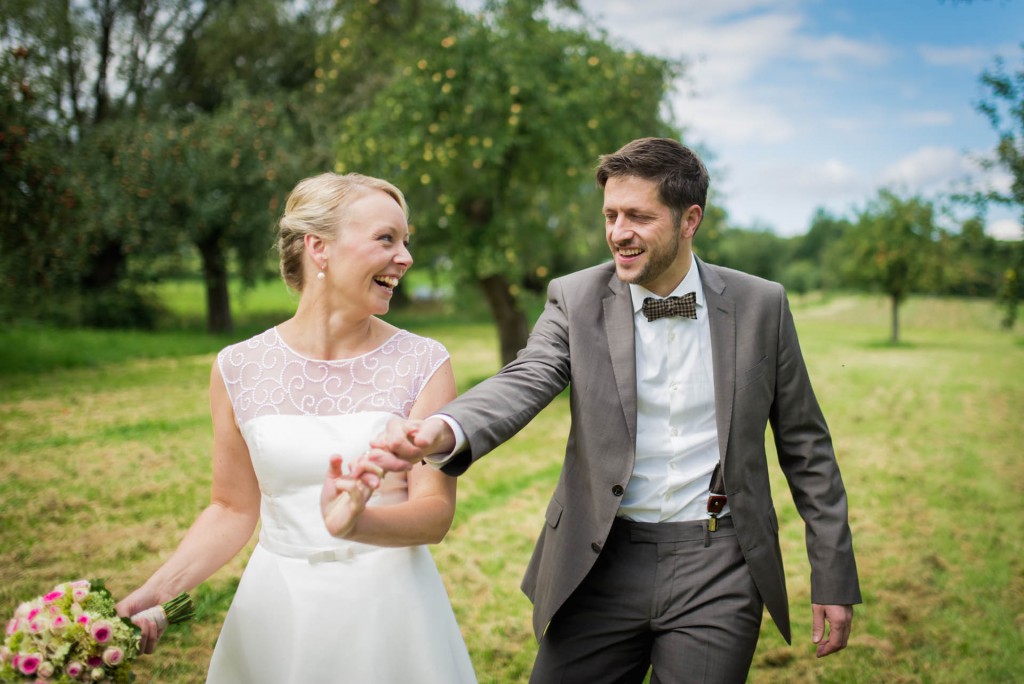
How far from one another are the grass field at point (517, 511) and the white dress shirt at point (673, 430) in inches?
93.1

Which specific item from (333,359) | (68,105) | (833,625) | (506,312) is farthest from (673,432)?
(68,105)

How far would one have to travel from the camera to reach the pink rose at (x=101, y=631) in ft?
6.97

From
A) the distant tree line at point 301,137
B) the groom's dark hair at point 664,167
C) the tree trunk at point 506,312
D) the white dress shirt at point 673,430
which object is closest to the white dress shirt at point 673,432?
the white dress shirt at point 673,430

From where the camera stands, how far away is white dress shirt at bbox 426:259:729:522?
2.75m

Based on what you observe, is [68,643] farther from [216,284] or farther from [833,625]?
[216,284]

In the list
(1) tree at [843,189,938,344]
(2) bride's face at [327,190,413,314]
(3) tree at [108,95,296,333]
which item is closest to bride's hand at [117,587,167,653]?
(2) bride's face at [327,190,413,314]

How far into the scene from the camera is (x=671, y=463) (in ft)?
9.04

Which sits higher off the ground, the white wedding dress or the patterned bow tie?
the patterned bow tie

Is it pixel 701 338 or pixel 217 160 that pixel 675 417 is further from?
pixel 217 160

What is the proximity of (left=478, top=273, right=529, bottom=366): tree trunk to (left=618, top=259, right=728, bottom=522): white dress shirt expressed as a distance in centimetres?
1028

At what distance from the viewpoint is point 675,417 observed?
2.77m

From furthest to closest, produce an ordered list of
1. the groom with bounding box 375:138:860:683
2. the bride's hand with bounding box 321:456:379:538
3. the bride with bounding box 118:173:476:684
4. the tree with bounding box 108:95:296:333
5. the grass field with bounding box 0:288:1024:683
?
the tree with bounding box 108:95:296:333 → the grass field with bounding box 0:288:1024:683 → the groom with bounding box 375:138:860:683 → the bride with bounding box 118:173:476:684 → the bride's hand with bounding box 321:456:379:538

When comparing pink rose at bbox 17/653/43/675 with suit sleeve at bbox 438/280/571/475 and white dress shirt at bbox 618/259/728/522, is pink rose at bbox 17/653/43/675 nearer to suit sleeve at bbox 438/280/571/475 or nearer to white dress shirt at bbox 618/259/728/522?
suit sleeve at bbox 438/280/571/475

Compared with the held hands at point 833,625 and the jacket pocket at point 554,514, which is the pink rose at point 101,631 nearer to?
the jacket pocket at point 554,514
